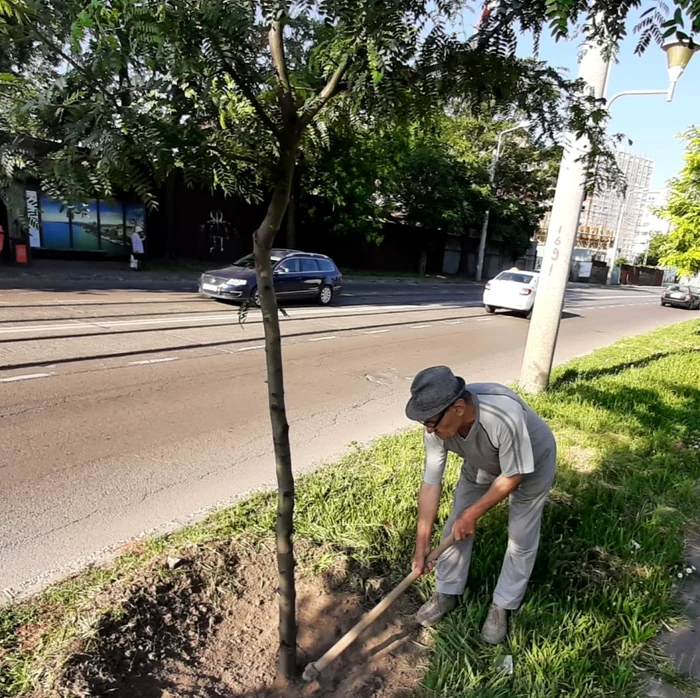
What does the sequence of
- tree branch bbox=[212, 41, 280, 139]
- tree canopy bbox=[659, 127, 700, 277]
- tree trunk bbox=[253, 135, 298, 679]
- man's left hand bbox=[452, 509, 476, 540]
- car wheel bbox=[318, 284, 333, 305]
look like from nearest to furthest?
tree branch bbox=[212, 41, 280, 139] → tree trunk bbox=[253, 135, 298, 679] → man's left hand bbox=[452, 509, 476, 540] → tree canopy bbox=[659, 127, 700, 277] → car wheel bbox=[318, 284, 333, 305]

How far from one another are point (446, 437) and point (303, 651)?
51.4 inches

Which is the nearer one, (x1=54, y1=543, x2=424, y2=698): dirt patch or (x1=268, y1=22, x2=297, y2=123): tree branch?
(x1=268, y1=22, x2=297, y2=123): tree branch

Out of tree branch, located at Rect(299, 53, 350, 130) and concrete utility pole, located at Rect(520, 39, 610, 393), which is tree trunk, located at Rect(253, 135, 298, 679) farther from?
concrete utility pole, located at Rect(520, 39, 610, 393)

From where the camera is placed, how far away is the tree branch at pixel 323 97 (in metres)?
1.77

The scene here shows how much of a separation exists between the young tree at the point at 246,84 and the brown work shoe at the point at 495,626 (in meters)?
1.15

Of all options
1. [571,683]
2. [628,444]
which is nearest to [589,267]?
[628,444]

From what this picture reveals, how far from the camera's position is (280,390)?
2180 millimetres

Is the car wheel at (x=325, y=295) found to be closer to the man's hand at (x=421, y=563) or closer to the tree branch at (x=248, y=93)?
the man's hand at (x=421, y=563)

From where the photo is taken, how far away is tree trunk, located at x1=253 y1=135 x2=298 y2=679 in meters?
1.97

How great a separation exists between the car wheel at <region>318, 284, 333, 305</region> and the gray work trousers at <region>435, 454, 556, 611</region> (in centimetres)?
1199

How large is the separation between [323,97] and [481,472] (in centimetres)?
191

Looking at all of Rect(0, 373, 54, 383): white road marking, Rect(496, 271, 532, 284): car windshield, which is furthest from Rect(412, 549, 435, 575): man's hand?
Rect(496, 271, 532, 284): car windshield

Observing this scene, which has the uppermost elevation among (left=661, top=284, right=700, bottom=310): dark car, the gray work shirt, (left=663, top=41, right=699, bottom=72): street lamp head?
(left=663, top=41, right=699, bottom=72): street lamp head

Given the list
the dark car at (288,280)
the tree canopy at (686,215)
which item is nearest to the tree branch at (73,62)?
the dark car at (288,280)
